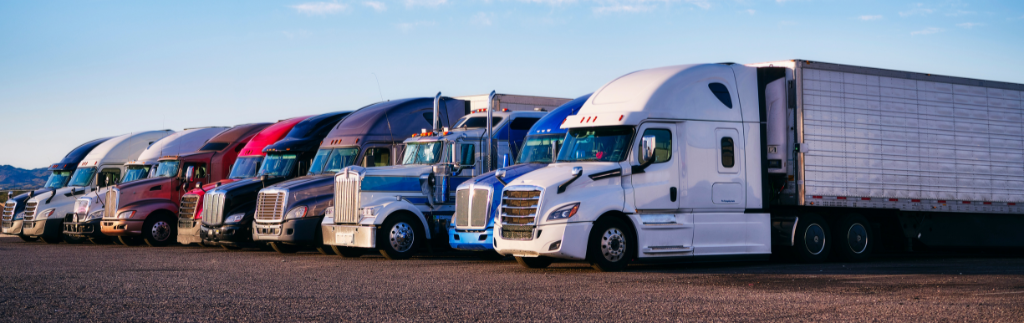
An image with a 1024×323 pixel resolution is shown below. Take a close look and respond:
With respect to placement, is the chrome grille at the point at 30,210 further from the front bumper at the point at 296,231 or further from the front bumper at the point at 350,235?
the front bumper at the point at 350,235

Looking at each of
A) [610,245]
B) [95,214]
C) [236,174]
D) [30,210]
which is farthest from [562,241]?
[30,210]

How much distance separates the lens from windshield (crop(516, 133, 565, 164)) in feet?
55.8

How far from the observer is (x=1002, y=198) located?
17891 millimetres

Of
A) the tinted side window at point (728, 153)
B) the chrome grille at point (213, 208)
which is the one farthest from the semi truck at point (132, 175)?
the tinted side window at point (728, 153)

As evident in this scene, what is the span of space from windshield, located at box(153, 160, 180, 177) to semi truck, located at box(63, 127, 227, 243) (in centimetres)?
10

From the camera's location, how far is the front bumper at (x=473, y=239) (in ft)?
51.0

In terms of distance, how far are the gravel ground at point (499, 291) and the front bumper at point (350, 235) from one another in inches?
22.5

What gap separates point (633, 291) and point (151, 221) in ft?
54.9

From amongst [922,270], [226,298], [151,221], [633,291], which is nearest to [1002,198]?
[922,270]

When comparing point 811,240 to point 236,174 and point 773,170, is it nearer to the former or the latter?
point 773,170

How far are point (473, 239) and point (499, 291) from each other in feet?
14.3

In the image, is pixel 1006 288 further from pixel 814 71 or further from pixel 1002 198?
pixel 1002 198

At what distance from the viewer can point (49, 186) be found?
30188mm

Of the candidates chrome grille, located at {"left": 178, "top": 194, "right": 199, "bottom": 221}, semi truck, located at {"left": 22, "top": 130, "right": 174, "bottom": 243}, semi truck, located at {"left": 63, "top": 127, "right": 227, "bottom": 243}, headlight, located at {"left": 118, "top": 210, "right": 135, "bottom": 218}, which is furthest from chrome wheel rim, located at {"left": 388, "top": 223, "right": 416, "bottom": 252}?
semi truck, located at {"left": 22, "top": 130, "right": 174, "bottom": 243}
